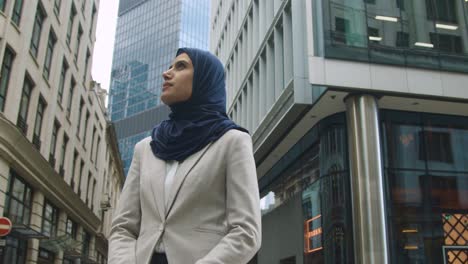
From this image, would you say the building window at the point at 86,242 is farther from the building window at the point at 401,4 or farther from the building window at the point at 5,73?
the building window at the point at 401,4

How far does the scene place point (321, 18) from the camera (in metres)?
16.2

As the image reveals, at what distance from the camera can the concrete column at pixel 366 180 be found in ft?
47.6

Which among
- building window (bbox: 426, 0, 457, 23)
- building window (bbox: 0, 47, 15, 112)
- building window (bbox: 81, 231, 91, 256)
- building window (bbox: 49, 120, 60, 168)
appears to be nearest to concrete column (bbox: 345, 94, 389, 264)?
building window (bbox: 426, 0, 457, 23)

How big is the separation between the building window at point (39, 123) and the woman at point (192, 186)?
66.5 feet

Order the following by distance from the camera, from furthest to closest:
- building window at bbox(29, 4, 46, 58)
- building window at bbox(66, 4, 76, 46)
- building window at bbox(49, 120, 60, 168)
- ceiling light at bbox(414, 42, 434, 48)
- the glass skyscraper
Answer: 1. the glass skyscraper
2. building window at bbox(66, 4, 76, 46)
3. building window at bbox(49, 120, 60, 168)
4. building window at bbox(29, 4, 46, 58)
5. ceiling light at bbox(414, 42, 434, 48)

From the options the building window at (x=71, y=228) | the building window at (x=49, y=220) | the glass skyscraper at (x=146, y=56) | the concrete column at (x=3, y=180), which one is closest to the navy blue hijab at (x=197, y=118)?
the concrete column at (x=3, y=180)

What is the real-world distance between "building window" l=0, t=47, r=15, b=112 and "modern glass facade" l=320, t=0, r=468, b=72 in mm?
10870

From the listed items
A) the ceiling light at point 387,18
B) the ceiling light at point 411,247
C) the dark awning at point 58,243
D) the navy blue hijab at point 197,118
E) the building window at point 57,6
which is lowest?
the navy blue hijab at point 197,118

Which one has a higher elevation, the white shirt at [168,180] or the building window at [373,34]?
the building window at [373,34]

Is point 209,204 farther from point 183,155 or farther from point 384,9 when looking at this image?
point 384,9

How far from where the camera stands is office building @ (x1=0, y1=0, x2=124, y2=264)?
17359 millimetres

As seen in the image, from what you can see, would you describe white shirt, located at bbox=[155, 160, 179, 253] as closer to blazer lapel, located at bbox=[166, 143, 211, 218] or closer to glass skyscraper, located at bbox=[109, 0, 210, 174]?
blazer lapel, located at bbox=[166, 143, 211, 218]

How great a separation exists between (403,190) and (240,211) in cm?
1527

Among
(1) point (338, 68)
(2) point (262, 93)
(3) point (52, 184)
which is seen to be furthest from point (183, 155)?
(3) point (52, 184)
